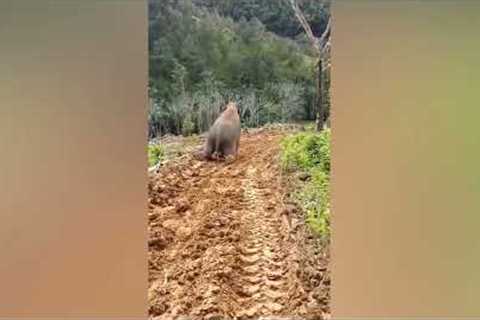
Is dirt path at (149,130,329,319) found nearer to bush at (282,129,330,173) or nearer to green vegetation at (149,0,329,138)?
bush at (282,129,330,173)

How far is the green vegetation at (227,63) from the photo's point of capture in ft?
8.03

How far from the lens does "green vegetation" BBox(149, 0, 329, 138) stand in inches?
96.3

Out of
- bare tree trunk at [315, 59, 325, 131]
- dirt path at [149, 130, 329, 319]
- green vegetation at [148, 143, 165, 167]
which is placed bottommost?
dirt path at [149, 130, 329, 319]

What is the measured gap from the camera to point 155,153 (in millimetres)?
2447

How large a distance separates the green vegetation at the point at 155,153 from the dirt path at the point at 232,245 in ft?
0.22

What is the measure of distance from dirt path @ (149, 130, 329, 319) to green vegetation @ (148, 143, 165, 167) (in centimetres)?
7

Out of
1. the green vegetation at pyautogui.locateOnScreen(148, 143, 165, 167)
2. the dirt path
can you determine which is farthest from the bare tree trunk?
the green vegetation at pyautogui.locateOnScreen(148, 143, 165, 167)

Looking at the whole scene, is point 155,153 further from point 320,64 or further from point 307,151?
point 320,64

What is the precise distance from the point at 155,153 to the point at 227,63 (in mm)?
592

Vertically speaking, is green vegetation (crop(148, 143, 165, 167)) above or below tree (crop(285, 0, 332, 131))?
below

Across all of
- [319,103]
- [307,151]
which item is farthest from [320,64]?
[307,151]

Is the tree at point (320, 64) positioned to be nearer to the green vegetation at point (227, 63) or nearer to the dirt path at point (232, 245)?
the green vegetation at point (227, 63)

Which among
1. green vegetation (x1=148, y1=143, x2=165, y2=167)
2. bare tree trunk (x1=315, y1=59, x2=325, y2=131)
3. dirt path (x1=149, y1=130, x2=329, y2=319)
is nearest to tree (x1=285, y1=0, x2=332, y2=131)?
bare tree trunk (x1=315, y1=59, x2=325, y2=131)
